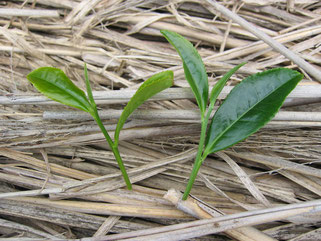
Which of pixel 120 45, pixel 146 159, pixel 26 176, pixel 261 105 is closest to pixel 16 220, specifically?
pixel 26 176

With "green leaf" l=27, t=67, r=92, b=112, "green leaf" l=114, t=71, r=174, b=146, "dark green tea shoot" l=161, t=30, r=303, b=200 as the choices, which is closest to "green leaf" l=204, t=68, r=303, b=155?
"dark green tea shoot" l=161, t=30, r=303, b=200

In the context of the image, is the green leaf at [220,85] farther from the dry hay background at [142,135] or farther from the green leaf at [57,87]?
the green leaf at [57,87]

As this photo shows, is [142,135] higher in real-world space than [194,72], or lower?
lower

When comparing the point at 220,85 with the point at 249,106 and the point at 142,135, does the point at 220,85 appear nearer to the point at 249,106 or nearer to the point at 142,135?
the point at 249,106

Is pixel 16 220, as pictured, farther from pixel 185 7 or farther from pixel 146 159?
pixel 185 7

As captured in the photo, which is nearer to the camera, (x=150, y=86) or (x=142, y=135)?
(x=150, y=86)

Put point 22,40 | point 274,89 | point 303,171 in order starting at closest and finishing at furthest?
1. point 274,89
2. point 303,171
3. point 22,40

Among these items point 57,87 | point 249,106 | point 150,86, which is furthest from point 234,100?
point 57,87
